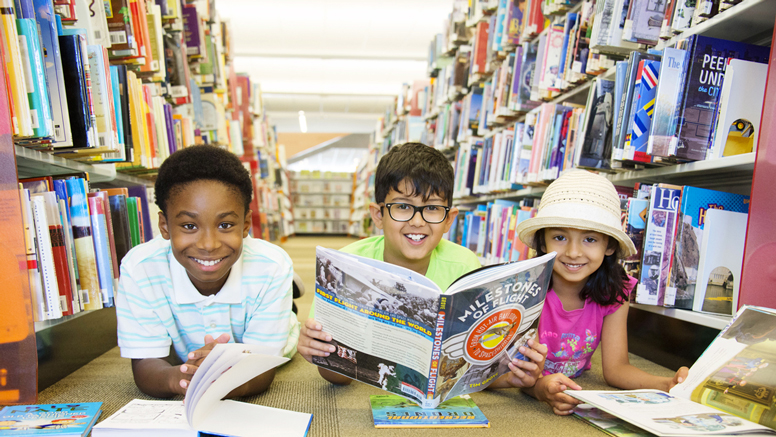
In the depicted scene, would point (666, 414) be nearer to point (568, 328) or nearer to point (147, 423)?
point (568, 328)

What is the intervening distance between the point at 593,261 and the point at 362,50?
19.1 ft

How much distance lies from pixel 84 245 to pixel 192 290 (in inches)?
15.5

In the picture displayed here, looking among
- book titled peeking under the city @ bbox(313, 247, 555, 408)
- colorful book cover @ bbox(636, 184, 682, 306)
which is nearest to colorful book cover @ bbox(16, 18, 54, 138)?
book titled peeking under the city @ bbox(313, 247, 555, 408)

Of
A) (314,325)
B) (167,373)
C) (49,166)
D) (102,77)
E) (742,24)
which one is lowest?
(167,373)

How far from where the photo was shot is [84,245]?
3.75 feet

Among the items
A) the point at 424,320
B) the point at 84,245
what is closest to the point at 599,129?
the point at 424,320

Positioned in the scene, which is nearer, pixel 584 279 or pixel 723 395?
pixel 723 395

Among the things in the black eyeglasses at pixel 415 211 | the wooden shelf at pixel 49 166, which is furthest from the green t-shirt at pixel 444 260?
the wooden shelf at pixel 49 166

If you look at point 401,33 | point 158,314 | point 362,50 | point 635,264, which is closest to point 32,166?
point 158,314

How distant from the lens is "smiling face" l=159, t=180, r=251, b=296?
902mm

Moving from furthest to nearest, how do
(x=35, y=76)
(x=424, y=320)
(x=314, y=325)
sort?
(x=35, y=76) < (x=314, y=325) < (x=424, y=320)

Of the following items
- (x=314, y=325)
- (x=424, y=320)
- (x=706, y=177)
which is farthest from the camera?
(x=706, y=177)

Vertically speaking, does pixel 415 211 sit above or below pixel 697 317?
above

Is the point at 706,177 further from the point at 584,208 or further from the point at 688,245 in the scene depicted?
the point at 584,208
